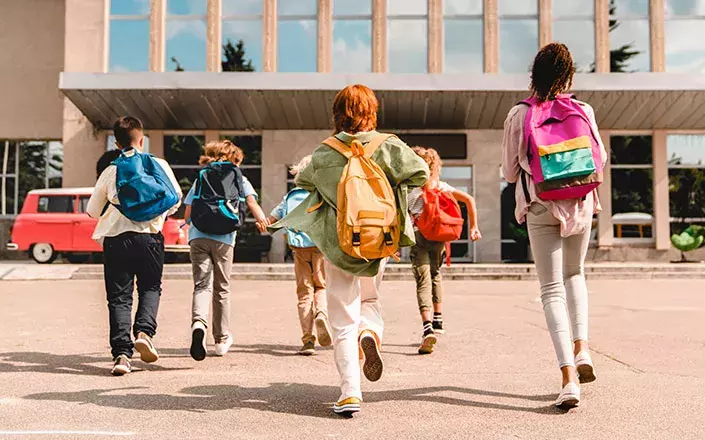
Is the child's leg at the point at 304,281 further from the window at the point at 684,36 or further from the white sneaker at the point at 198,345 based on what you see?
the window at the point at 684,36

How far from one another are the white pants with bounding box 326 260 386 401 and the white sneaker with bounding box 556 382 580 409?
3.44ft

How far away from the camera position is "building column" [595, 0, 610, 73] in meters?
23.1

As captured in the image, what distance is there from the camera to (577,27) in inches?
922

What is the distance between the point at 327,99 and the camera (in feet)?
70.0

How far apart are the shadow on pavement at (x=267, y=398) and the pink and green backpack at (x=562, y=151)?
4.00ft

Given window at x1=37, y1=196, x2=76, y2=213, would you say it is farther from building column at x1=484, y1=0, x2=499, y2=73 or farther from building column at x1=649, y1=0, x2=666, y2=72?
building column at x1=649, y1=0, x2=666, y2=72

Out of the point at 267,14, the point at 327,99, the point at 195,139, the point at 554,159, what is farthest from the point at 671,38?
the point at 554,159

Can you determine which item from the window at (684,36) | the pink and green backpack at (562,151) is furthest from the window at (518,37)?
the pink and green backpack at (562,151)

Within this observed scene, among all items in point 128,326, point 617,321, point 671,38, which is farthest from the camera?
point 671,38

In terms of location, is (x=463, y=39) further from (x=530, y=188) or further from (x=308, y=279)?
(x=530, y=188)

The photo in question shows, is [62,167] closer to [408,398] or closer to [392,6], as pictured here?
[392,6]

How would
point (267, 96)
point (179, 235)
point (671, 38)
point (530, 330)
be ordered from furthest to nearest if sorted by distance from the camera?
point (671, 38) < point (267, 96) < point (179, 235) < point (530, 330)

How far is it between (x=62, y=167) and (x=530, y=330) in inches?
781

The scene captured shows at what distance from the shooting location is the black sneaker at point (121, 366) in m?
5.40
